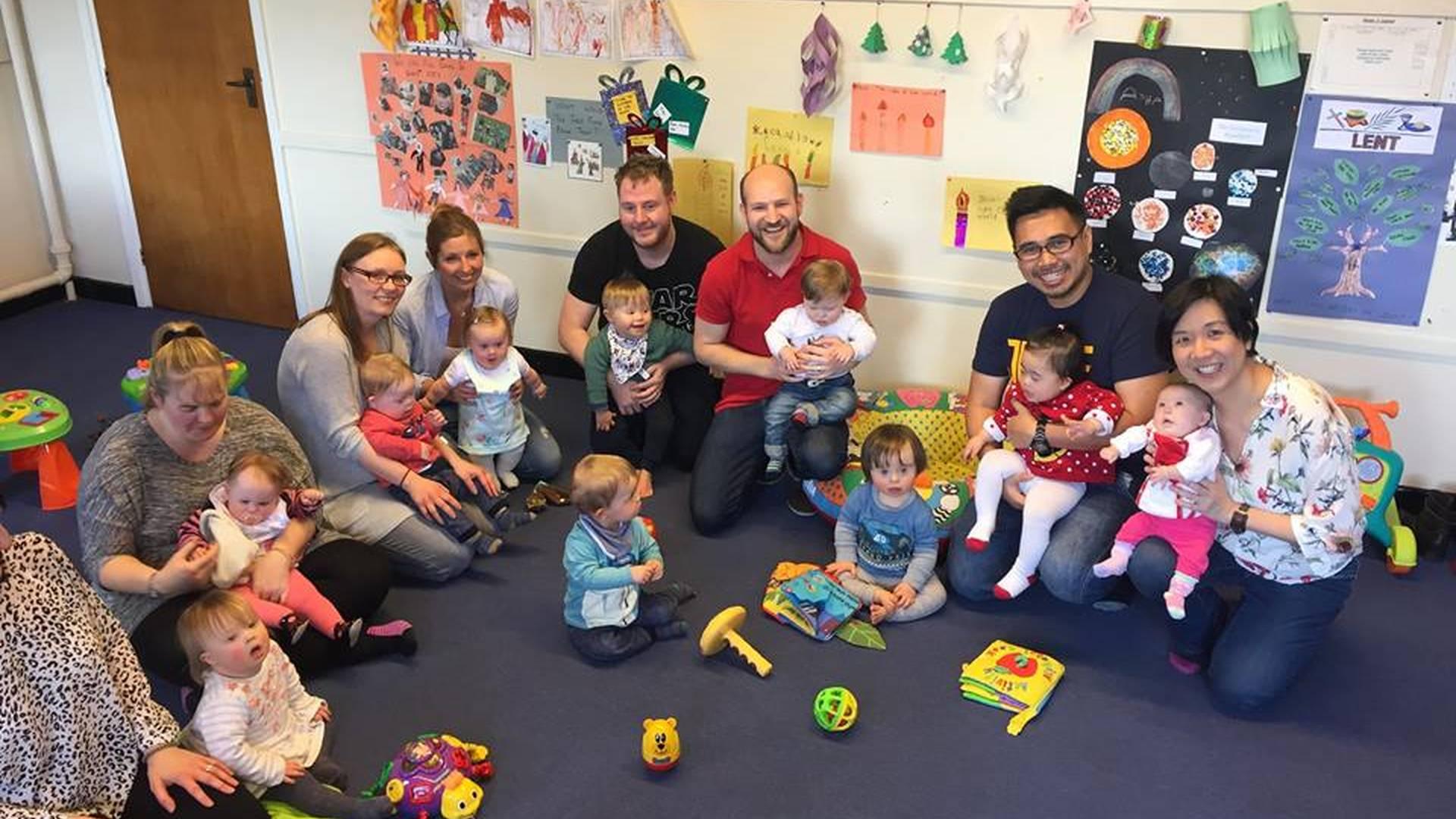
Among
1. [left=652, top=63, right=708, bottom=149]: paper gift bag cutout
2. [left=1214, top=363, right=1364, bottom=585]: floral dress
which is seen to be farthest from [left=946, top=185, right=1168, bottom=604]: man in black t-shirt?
[left=652, top=63, right=708, bottom=149]: paper gift bag cutout

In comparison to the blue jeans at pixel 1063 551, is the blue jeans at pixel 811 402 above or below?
above

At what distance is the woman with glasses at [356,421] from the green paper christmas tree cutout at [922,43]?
176 centimetres

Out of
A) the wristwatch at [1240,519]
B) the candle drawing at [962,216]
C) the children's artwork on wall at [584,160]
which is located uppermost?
the children's artwork on wall at [584,160]

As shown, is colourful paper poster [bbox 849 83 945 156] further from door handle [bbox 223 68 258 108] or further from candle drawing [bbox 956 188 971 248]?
door handle [bbox 223 68 258 108]

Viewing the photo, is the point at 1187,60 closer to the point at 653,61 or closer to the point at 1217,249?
the point at 1217,249

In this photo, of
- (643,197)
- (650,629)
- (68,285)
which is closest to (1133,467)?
(650,629)

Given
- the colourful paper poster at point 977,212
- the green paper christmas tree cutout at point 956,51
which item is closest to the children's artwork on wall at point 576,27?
the green paper christmas tree cutout at point 956,51

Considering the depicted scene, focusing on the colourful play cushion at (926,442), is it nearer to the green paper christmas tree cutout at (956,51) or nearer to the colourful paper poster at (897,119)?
the colourful paper poster at (897,119)

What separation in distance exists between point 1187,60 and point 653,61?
179cm

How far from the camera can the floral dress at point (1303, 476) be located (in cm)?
284

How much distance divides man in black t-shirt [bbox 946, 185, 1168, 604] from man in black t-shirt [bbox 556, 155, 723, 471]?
3.71 feet

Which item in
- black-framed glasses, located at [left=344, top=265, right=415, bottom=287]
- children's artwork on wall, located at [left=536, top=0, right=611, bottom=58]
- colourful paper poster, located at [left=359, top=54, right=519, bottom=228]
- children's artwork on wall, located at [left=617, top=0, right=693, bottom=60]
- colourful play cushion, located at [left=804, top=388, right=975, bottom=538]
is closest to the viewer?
black-framed glasses, located at [left=344, top=265, right=415, bottom=287]

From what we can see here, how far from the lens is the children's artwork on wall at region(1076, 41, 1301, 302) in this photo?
3.66 metres

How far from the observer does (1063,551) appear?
3295mm
